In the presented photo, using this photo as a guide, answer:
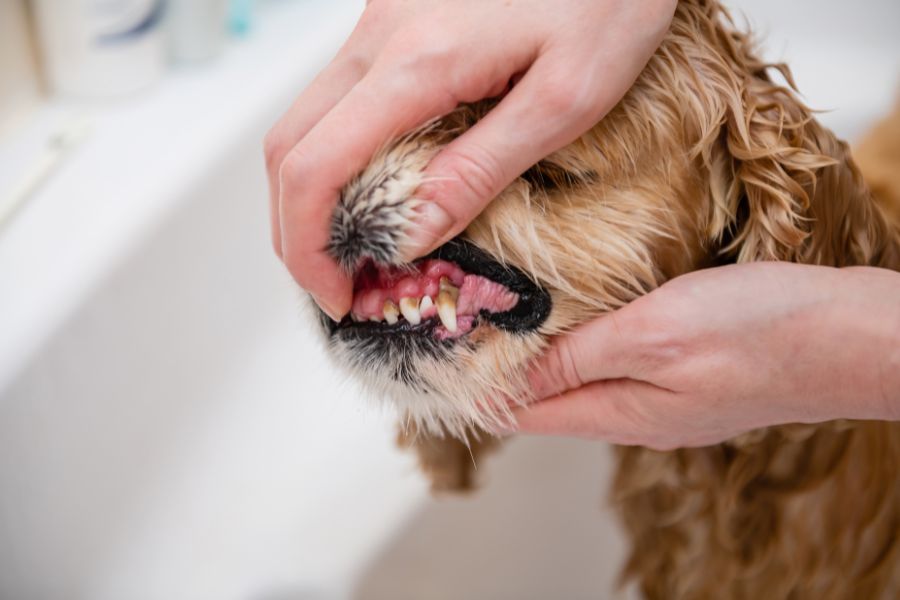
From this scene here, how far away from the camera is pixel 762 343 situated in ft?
2.33

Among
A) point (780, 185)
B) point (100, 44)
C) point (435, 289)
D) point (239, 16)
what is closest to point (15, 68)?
point (100, 44)

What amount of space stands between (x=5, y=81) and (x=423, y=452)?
0.80 metres

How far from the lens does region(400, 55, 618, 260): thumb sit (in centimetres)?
64

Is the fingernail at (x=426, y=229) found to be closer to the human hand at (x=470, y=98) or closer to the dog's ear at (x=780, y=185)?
the human hand at (x=470, y=98)

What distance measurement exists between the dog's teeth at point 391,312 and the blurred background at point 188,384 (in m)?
0.53

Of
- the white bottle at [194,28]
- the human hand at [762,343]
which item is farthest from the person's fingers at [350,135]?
the white bottle at [194,28]

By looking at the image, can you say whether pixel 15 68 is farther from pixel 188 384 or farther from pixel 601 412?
pixel 601 412

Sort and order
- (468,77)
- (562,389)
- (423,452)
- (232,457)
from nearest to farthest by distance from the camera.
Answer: (468,77) → (562,389) → (423,452) → (232,457)

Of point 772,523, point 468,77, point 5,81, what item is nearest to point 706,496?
point 772,523

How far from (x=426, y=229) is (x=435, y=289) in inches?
3.3

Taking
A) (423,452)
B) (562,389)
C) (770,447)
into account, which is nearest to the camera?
(562,389)

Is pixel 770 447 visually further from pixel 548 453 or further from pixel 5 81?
pixel 5 81

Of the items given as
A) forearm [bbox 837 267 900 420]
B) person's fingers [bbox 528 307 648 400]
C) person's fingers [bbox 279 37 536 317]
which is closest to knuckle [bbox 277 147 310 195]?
person's fingers [bbox 279 37 536 317]

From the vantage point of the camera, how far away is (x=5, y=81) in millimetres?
1340
